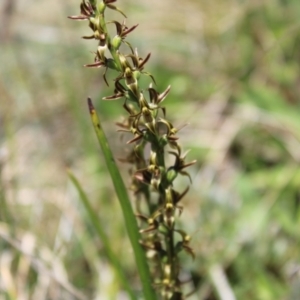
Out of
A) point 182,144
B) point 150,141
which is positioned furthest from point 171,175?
point 182,144

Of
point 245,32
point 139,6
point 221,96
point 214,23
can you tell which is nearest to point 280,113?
point 221,96

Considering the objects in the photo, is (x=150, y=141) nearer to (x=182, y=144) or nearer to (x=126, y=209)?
(x=126, y=209)

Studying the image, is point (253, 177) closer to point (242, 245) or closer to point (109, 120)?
point (242, 245)

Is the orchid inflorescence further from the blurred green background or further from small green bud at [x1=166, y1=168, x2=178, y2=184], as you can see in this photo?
the blurred green background

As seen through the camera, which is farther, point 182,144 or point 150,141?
point 182,144

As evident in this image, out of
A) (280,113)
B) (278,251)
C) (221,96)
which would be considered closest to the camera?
(278,251)

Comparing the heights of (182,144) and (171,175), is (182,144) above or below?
below

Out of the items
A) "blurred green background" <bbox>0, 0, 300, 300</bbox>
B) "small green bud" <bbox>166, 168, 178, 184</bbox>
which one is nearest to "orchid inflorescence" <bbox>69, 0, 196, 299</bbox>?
"small green bud" <bbox>166, 168, 178, 184</bbox>
